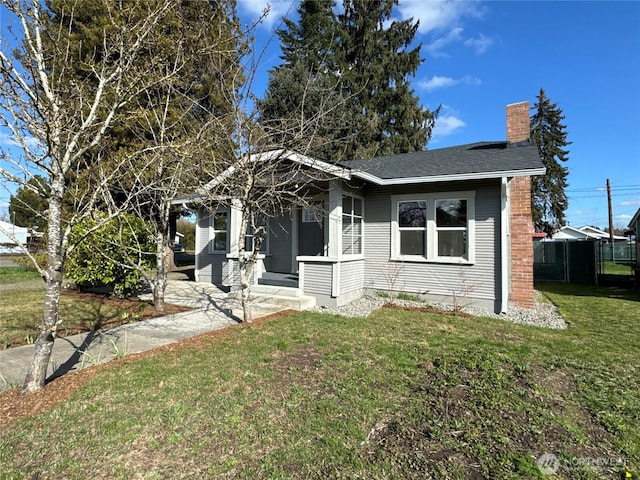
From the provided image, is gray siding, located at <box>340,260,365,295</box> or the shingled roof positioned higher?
the shingled roof

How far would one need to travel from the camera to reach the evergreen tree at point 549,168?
29.6 m

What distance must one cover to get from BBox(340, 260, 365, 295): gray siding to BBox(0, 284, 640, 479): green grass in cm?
297

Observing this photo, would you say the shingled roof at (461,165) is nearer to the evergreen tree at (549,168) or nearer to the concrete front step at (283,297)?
the concrete front step at (283,297)

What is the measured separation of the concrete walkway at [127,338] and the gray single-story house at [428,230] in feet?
5.62

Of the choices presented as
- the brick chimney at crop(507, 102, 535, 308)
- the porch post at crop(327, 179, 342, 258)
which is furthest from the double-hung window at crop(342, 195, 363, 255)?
the brick chimney at crop(507, 102, 535, 308)

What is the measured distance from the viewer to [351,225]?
→ 8.78 metres

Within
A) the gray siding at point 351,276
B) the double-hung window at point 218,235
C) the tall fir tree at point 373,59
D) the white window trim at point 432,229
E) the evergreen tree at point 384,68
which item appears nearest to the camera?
the white window trim at point 432,229

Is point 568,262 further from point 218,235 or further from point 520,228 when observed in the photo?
point 218,235

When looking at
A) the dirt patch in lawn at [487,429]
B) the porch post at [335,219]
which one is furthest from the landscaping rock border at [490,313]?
the dirt patch in lawn at [487,429]

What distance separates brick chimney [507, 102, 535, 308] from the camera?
8.30 m

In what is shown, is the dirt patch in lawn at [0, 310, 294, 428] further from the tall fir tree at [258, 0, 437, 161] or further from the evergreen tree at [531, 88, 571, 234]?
the evergreen tree at [531, 88, 571, 234]

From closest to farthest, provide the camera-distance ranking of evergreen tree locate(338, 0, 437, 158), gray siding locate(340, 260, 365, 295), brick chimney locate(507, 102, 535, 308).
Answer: gray siding locate(340, 260, 365, 295), brick chimney locate(507, 102, 535, 308), evergreen tree locate(338, 0, 437, 158)

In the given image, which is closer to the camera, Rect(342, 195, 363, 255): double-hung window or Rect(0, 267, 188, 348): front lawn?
Rect(0, 267, 188, 348): front lawn

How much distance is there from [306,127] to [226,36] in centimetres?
240
